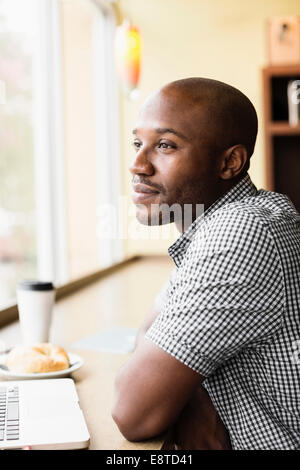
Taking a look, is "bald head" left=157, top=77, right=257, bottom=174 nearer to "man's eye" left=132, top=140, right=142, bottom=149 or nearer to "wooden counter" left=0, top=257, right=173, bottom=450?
"man's eye" left=132, top=140, right=142, bottom=149

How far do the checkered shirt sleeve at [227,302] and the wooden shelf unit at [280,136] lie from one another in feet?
8.97

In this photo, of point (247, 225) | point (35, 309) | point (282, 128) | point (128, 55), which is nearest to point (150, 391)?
point (247, 225)

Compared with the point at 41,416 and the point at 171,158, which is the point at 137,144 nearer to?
the point at 171,158

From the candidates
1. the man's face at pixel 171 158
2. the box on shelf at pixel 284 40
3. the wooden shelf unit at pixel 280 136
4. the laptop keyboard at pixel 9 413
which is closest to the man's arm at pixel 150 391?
the laptop keyboard at pixel 9 413

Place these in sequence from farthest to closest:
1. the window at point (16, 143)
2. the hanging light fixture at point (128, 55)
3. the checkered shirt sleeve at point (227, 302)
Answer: the window at point (16, 143), the hanging light fixture at point (128, 55), the checkered shirt sleeve at point (227, 302)

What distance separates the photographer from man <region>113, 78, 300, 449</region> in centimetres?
87

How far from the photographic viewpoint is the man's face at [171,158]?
1019mm

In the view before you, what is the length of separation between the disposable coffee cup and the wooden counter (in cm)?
10

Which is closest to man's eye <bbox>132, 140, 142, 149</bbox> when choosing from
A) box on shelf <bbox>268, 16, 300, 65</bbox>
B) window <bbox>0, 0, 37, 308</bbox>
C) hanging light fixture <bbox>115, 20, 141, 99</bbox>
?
hanging light fixture <bbox>115, 20, 141, 99</bbox>

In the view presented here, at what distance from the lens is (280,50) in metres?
3.63

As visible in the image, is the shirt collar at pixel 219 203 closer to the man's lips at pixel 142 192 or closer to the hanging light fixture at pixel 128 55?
the man's lips at pixel 142 192

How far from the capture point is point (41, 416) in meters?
0.97
